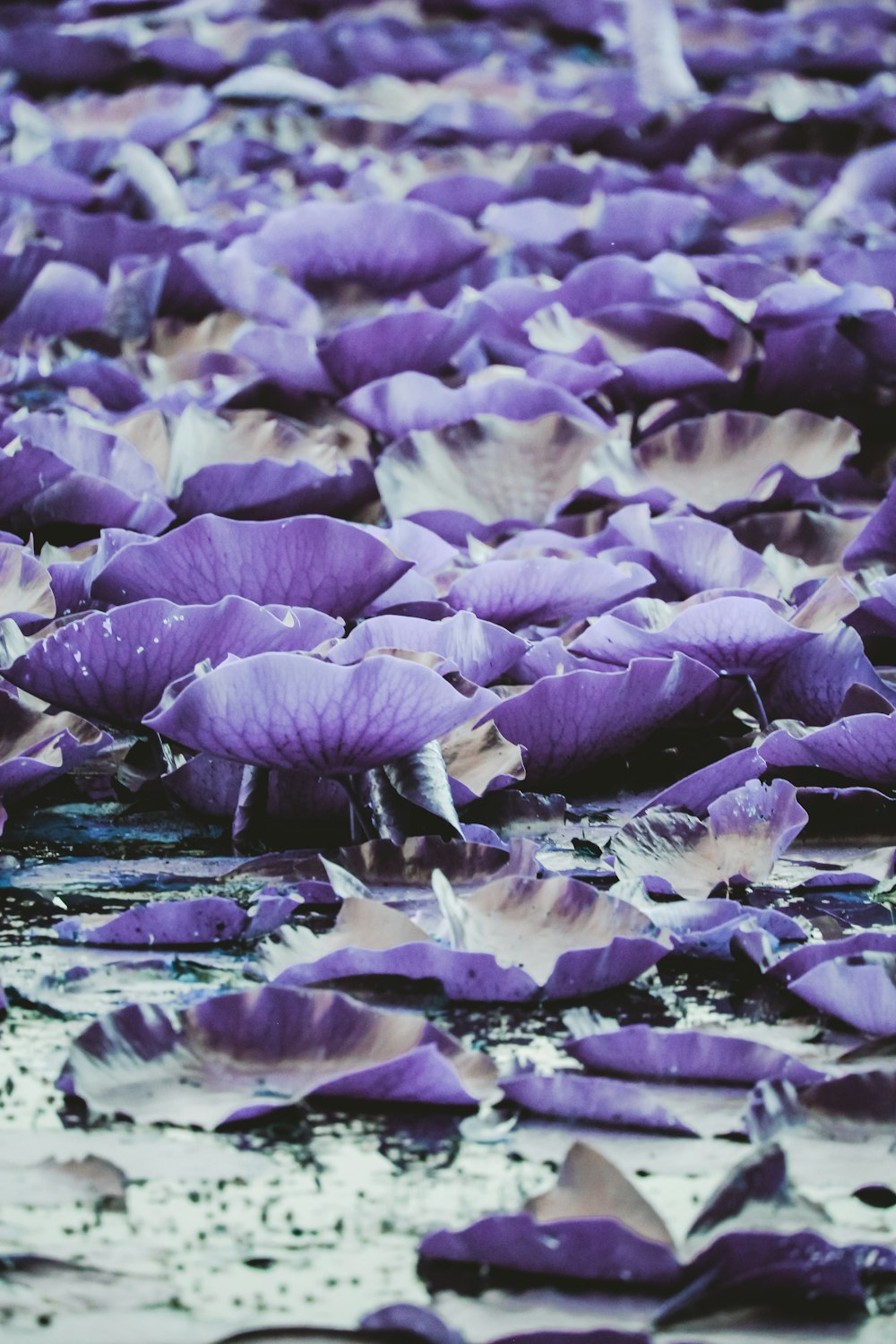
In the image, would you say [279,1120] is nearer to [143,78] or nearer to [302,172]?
[302,172]

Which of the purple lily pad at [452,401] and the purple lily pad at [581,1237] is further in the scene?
the purple lily pad at [452,401]

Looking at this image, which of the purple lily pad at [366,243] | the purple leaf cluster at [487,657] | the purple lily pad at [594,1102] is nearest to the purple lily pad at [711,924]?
the purple leaf cluster at [487,657]

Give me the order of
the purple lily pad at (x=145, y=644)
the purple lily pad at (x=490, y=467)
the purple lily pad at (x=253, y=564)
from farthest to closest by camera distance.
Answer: the purple lily pad at (x=490, y=467), the purple lily pad at (x=253, y=564), the purple lily pad at (x=145, y=644)

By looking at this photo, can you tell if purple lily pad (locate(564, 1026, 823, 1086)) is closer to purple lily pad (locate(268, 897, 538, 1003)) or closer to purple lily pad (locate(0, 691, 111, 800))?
purple lily pad (locate(268, 897, 538, 1003))

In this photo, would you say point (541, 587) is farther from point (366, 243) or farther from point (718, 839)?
point (366, 243)

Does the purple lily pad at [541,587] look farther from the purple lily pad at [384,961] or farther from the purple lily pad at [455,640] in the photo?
the purple lily pad at [384,961]

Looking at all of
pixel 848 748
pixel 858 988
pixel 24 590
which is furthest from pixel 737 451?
pixel 858 988

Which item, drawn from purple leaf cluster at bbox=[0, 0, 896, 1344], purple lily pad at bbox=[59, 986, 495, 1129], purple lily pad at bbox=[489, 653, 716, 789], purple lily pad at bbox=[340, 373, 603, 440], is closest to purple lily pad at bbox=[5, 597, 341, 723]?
purple leaf cluster at bbox=[0, 0, 896, 1344]
